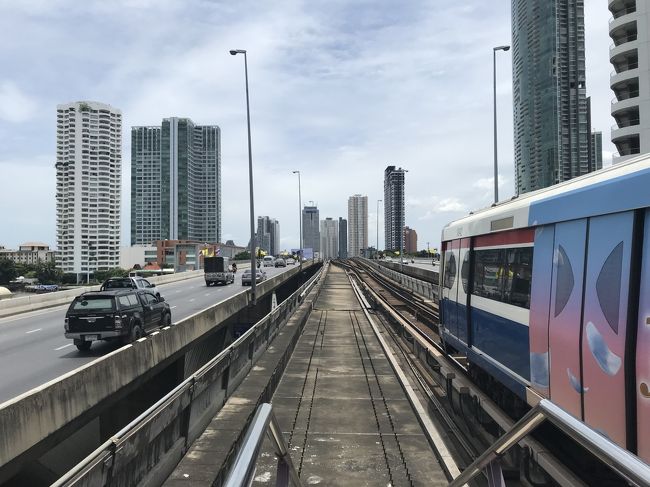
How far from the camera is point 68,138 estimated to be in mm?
136250

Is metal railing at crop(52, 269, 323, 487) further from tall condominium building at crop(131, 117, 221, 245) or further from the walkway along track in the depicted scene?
tall condominium building at crop(131, 117, 221, 245)

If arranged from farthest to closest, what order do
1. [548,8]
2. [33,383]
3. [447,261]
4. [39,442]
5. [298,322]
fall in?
[548,8], [298,322], [33,383], [447,261], [39,442]

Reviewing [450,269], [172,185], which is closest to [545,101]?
[450,269]

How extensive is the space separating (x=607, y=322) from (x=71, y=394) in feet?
23.9

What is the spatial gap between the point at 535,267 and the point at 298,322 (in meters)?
14.6

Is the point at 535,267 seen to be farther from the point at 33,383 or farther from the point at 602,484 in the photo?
the point at 33,383

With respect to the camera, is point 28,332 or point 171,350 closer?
point 171,350

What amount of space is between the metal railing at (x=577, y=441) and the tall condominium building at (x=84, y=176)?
471ft

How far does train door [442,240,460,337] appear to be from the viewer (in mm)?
10133

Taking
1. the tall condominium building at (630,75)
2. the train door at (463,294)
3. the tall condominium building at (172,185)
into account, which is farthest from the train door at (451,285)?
the tall condominium building at (172,185)

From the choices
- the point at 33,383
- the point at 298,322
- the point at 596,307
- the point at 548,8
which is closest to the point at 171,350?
the point at 33,383

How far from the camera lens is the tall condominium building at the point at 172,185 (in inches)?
6255

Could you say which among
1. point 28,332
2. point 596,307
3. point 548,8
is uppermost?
point 548,8

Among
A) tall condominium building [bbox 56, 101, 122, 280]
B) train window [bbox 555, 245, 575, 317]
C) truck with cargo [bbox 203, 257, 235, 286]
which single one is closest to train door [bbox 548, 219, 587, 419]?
train window [bbox 555, 245, 575, 317]
